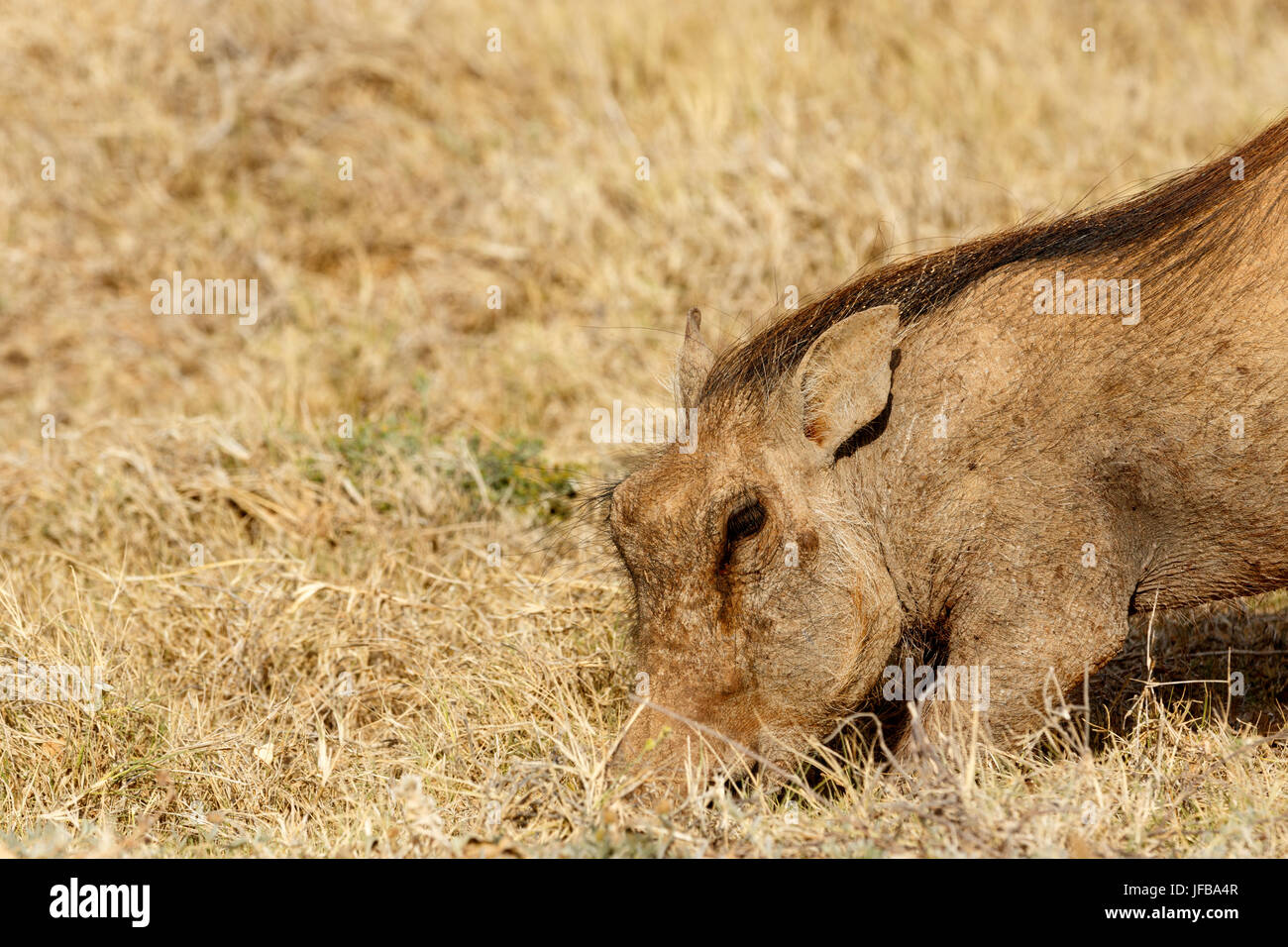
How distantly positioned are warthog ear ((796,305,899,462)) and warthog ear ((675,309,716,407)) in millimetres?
398

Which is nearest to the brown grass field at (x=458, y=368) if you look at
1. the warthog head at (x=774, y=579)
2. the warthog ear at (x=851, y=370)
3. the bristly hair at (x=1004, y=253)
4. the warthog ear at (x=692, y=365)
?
the warthog head at (x=774, y=579)

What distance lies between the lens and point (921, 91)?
7441 millimetres

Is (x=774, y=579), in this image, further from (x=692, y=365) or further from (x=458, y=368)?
(x=458, y=368)

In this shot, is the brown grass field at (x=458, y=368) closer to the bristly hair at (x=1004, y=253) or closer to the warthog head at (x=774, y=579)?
the warthog head at (x=774, y=579)

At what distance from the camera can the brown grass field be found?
3154 mm

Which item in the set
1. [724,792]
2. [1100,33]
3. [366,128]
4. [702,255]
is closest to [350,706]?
[724,792]

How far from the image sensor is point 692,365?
3.54 metres

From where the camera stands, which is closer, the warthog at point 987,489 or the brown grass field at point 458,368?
the warthog at point 987,489

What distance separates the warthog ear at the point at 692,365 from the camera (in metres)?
3.46

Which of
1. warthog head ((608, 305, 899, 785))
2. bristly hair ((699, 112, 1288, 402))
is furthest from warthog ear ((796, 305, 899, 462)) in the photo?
bristly hair ((699, 112, 1288, 402))

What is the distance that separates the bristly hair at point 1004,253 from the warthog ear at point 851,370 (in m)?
0.13

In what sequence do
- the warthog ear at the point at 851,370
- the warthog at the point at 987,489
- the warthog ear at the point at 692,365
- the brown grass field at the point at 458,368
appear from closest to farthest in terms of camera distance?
the warthog at the point at 987,489 → the warthog ear at the point at 851,370 → the brown grass field at the point at 458,368 → the warthog ear at the point at 692,365

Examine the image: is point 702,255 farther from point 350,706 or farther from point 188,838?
point 188,838

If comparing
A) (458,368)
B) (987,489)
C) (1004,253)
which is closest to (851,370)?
(987,489)
